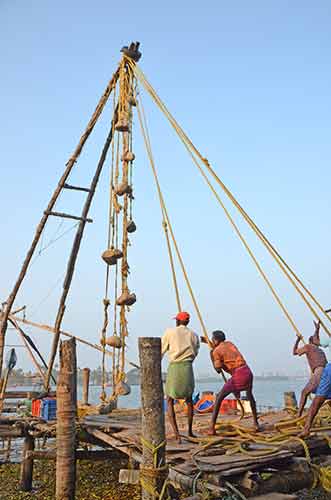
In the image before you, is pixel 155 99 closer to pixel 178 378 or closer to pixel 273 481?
pixel 178 378

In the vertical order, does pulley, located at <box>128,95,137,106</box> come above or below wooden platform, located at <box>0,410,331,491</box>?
above

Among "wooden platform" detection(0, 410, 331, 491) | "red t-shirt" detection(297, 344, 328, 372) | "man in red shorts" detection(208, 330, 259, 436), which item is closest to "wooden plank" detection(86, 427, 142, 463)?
"wooden platform" detection(0, 410, 331, 491)

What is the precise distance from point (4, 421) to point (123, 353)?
4670 millimetres

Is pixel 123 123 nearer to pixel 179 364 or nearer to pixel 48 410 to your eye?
pixel 179 364

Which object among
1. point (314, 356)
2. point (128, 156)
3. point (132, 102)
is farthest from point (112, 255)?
point (314, 356)

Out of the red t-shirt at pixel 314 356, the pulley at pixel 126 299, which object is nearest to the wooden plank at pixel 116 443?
the pulley at pixel 126 299

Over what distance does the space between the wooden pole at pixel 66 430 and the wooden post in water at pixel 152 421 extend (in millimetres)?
2988

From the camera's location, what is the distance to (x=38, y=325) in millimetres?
19859

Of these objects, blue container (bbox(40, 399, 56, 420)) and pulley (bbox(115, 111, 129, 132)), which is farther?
blue container (bbox(40, 399, 56, 420))

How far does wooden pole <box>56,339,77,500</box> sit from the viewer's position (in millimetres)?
8492

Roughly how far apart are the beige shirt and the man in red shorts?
0.55 metres

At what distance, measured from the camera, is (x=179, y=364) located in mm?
7750

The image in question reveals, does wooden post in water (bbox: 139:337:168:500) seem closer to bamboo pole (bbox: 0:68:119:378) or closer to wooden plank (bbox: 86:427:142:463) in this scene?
wooden plank (bbox: 86:427:142:463)

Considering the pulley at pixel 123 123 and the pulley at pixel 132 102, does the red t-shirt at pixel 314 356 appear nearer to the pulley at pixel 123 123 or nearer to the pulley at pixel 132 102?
the pulley at pixel 123 123
